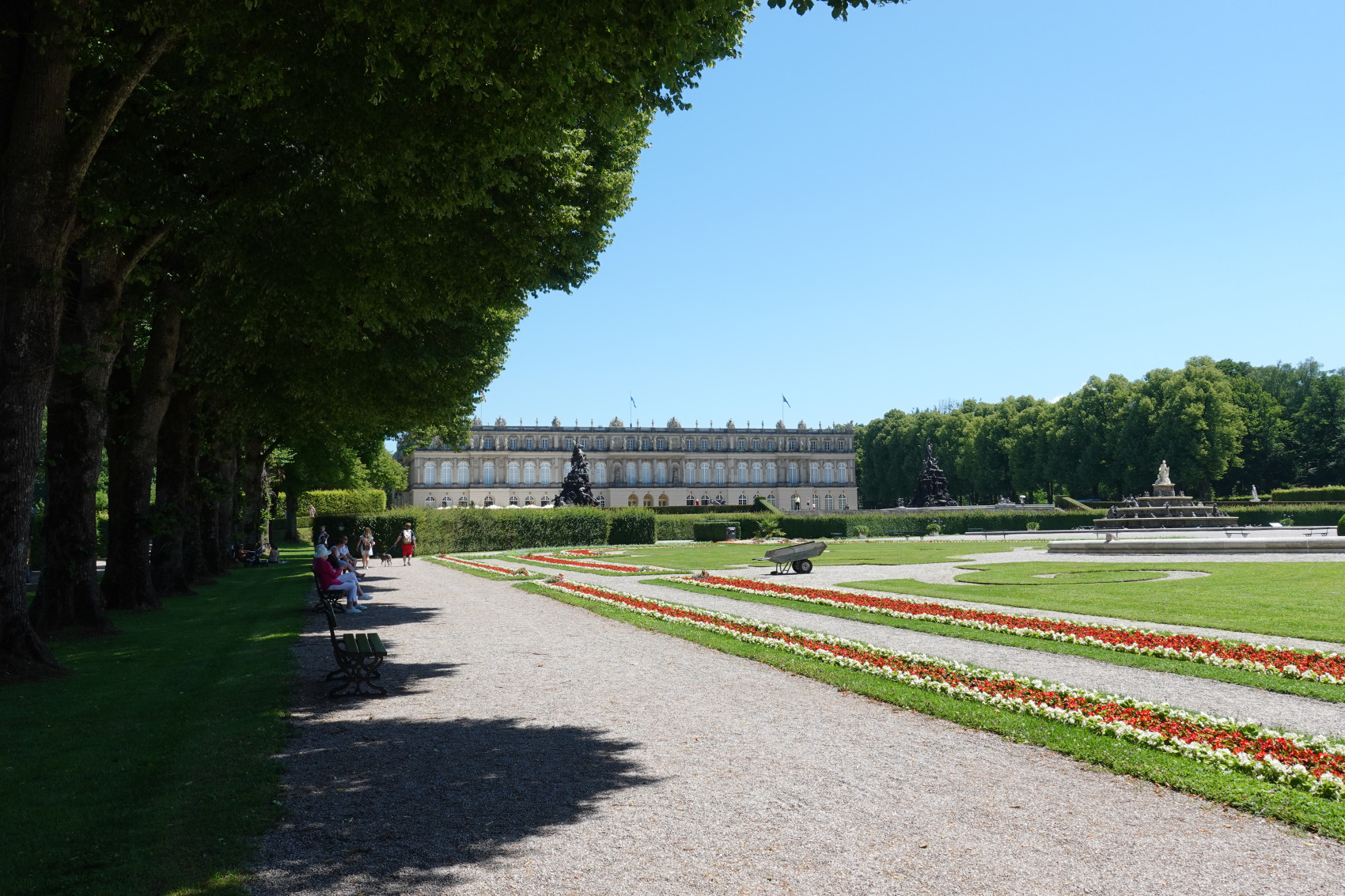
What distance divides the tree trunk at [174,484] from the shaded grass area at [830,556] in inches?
448

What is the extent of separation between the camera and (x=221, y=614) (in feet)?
59.8

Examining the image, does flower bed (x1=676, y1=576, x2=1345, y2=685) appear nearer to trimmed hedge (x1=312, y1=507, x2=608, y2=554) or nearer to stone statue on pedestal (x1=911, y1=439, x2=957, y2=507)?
trimmed hedge (x1=312, y1=507, x2=608, y2=554)

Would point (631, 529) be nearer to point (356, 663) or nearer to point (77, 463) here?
point (77, 463)

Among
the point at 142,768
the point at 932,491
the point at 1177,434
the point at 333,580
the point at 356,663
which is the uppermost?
the point at 1177,434

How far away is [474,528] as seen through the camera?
49156 millimetres

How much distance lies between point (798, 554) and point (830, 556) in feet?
32.5

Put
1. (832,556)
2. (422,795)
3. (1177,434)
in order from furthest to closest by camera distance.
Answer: (1177,434)
(832,556)
(422,795)

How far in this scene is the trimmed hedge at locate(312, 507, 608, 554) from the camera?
4711cm

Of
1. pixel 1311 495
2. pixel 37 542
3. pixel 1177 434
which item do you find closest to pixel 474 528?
pixel 37 542

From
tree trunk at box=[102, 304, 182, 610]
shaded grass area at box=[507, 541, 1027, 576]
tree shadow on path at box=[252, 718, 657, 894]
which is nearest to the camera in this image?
tree shadow on path at box=[252, 718, 657, 894]

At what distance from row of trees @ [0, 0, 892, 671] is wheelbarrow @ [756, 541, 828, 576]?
983 cm

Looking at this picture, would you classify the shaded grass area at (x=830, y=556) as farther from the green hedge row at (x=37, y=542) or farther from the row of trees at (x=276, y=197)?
the green hedge row at (x=37, y=542)

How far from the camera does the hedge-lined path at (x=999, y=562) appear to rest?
11.9 m

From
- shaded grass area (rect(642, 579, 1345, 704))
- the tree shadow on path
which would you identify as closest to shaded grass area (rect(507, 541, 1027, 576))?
shaded grass area (rect(642, 579, 1345, 704))
